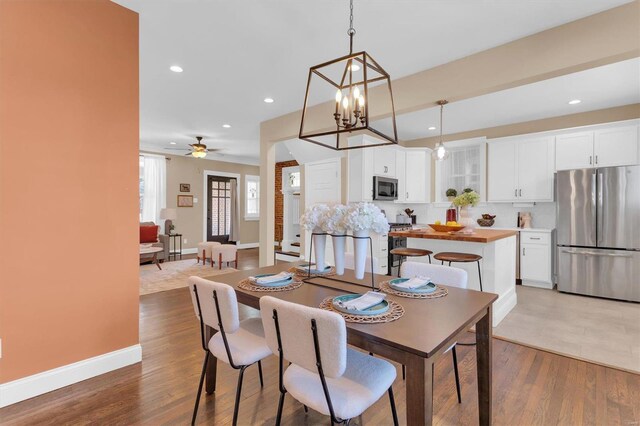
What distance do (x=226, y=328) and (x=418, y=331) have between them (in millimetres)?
901

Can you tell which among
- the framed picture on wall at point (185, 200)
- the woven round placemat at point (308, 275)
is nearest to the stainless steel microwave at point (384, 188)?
the woven round placemat at point (308, 275)

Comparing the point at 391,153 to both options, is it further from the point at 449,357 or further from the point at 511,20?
the point at 449,357

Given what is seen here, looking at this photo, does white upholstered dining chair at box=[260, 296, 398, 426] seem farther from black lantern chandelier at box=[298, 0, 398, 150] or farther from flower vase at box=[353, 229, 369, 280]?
black lantern chandelier at box=[298, 0, 398, 150]

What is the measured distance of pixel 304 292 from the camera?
169cm

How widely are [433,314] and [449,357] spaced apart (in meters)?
1.54

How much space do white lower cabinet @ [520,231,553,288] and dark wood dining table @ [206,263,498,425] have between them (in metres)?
3.87

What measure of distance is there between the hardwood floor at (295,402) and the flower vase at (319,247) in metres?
0.87

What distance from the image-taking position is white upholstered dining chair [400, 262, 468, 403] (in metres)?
1.94

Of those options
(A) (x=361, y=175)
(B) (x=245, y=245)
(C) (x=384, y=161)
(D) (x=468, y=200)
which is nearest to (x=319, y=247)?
(D) (x=468, y=200)

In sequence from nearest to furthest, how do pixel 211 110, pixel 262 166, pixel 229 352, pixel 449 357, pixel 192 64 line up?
pixel 229 352
pixel 449 357
pixel 192 64
pixel 211 110
pixel 262 166

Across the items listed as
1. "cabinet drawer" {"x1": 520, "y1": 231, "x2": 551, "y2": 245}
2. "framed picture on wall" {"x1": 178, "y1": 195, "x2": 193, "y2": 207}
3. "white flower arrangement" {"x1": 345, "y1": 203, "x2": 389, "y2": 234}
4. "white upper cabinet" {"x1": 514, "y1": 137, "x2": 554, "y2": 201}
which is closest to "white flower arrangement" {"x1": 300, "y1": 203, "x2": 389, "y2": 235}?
"white flower arrangement" {"x1": 345, "y1": 203, "x2": 389, "y2": 234}

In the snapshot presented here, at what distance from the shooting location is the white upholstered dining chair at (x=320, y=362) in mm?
1100

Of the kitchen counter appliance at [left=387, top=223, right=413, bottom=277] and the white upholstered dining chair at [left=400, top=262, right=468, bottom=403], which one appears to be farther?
the kitchen counter appliance at [left=387, top=223, right=413, bottom=277]

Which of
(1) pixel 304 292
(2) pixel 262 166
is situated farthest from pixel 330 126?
(1) pixel 304 292
